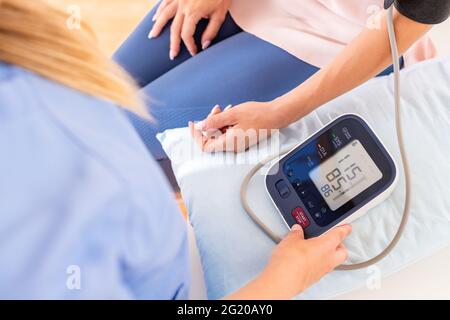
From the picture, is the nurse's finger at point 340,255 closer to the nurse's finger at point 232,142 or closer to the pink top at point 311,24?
the nurse's finger at point 232,142

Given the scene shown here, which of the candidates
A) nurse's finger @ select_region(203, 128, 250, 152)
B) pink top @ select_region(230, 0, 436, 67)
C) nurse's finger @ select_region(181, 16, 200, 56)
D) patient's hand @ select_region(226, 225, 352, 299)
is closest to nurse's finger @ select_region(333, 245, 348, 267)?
patient's hand @ select_region(226, 225, 352, 299)

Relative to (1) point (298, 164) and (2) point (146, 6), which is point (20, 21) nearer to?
(1) point (298, 164)

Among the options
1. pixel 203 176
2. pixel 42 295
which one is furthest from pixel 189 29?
pixel 42 295

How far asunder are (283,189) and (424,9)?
27 centimetres

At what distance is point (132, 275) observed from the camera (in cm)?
42

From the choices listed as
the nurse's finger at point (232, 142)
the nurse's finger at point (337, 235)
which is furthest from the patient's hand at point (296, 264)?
the nurse's finger at point (232, 142)

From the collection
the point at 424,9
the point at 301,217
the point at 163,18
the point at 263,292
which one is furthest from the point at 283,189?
the point at 163,18

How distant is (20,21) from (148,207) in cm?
18

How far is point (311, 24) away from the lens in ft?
2.56

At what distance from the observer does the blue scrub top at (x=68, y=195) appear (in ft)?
1.14

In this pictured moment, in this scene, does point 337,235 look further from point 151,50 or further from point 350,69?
point 151,50

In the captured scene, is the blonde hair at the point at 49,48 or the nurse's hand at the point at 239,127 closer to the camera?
the blonde hair at the point at 49,48

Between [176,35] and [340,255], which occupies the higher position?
[176,35]

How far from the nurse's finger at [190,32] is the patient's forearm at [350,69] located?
0.20 meters
